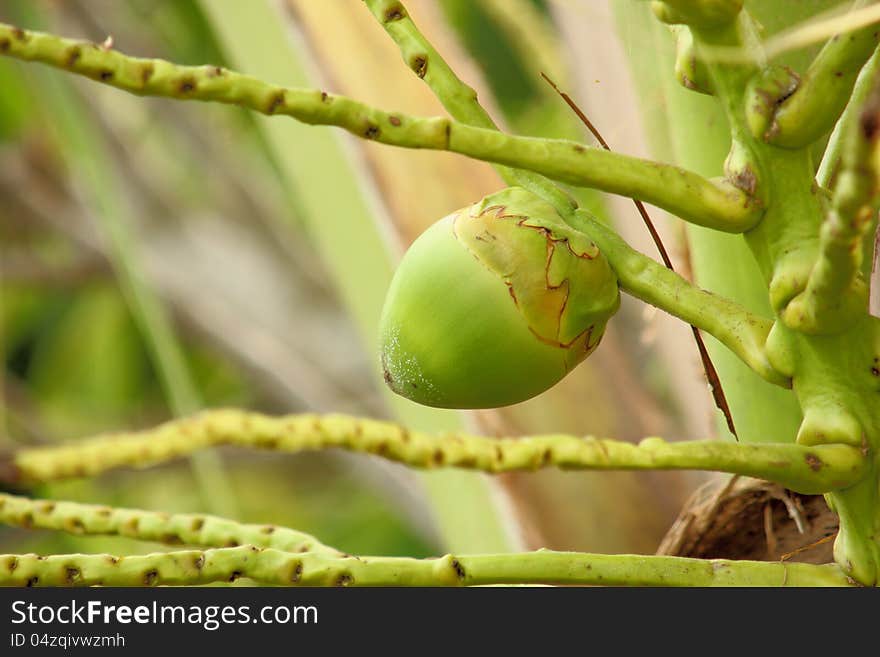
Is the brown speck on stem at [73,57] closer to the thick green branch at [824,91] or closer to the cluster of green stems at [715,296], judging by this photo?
the cluster of green stems at [715,296]

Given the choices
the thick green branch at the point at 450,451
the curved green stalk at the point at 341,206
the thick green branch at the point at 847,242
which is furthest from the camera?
the curved green stalk at the point at 341,206

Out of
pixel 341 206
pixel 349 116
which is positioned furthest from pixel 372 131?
pixel 341 206

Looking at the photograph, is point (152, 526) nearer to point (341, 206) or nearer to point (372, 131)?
point (372, 131)

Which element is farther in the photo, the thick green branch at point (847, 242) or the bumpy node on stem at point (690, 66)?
the bumpy node on stem at point (690, 66)

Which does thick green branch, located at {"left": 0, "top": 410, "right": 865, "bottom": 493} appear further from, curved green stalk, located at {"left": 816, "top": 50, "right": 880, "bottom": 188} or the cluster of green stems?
curved green stalk, located at {"left": 816, "top": 50, "right": 880, "bottom": 188}

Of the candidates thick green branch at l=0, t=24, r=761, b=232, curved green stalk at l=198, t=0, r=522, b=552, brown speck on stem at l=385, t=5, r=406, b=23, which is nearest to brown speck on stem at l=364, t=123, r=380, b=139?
thick green branch at l=0, t=24, r=761, b=232

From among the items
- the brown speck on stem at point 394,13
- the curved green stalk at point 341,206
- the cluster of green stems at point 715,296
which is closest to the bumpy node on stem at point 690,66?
the cluster of green stems at point 715,296
